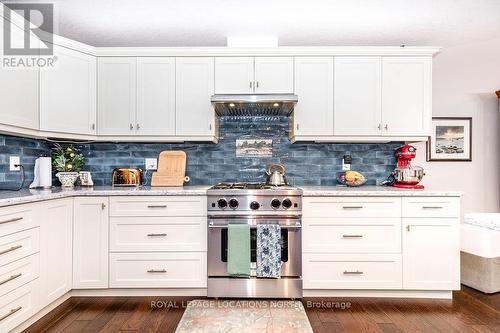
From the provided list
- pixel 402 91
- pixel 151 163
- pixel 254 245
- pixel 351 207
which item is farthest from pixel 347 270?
pixel 151 163

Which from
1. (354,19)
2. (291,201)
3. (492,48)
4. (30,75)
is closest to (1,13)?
(30,75)

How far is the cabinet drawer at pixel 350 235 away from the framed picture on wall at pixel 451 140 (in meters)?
1.39

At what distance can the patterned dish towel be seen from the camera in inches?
99.0

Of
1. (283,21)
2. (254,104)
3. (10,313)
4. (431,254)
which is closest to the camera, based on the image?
(10,313)

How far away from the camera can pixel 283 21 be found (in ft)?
9.14

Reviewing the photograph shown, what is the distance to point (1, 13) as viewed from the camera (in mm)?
2227

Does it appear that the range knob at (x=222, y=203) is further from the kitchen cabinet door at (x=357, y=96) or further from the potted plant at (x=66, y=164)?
the potted plant at (x=66, y=164)

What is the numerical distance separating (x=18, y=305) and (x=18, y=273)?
0.21 metres

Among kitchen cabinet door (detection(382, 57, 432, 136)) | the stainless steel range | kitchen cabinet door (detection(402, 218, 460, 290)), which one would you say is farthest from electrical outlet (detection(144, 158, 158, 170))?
Answer: kitchen cabinet door (detection(402, 218, 460, 290))

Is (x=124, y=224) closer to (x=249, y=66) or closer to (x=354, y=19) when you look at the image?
(x=249, y=66)

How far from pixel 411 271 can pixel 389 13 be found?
88.5 inches

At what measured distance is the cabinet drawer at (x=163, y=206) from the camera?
8.64 ft

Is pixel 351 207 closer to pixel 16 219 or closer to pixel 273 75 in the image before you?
pixel 273 75

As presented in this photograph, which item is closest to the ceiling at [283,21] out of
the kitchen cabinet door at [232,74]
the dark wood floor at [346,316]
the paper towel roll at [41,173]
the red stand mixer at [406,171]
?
the kitchen cabinet door at [232,74]
